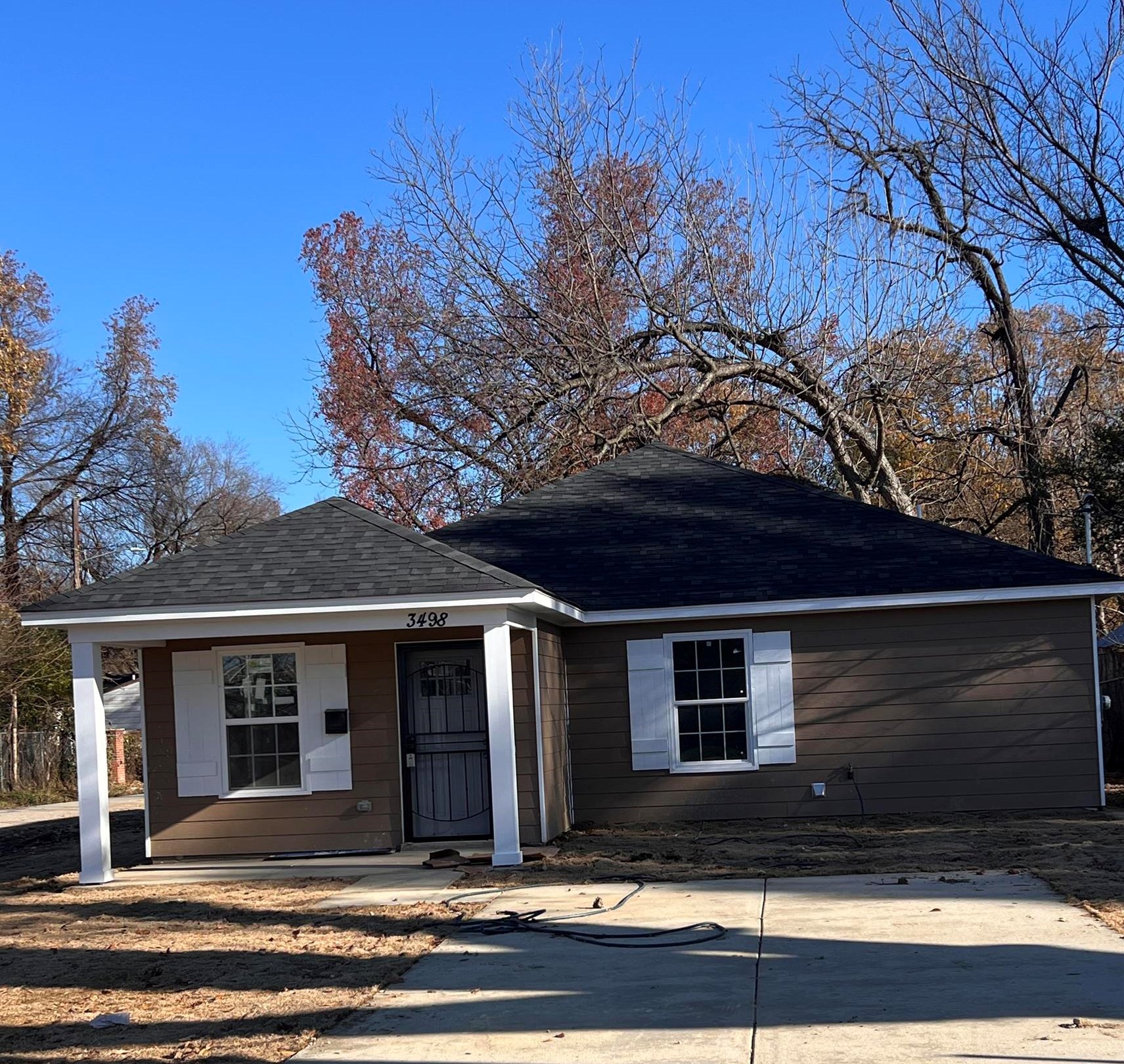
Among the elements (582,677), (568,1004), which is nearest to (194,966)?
(568,1004)

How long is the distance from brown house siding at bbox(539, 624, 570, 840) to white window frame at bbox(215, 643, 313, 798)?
234 centimetres

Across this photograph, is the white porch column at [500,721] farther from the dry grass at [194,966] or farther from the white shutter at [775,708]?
the white shutter at [775,708]

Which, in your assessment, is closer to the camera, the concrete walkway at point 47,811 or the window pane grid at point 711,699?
the window pane grid at point 711,699

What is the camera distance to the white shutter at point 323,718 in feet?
42.2

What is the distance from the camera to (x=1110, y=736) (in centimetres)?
1908

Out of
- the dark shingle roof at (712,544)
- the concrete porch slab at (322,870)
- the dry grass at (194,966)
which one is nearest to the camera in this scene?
the dry grass at (194,966)

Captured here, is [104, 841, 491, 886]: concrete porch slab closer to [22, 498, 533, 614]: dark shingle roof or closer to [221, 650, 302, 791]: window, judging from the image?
[221, 650, 302, 791]: window

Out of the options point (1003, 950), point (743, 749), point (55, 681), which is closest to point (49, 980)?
point (1003, 950)

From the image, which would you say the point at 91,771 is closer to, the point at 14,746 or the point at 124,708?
the point at 14,746

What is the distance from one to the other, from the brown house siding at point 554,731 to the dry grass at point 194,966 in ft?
8.65

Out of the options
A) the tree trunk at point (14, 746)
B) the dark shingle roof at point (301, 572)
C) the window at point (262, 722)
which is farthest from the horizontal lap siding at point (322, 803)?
the tree trunk at point (14, 746)

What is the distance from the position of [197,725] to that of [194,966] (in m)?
5.41

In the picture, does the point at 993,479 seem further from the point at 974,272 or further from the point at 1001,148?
the point at 1001,148

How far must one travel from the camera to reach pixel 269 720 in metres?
13.0
